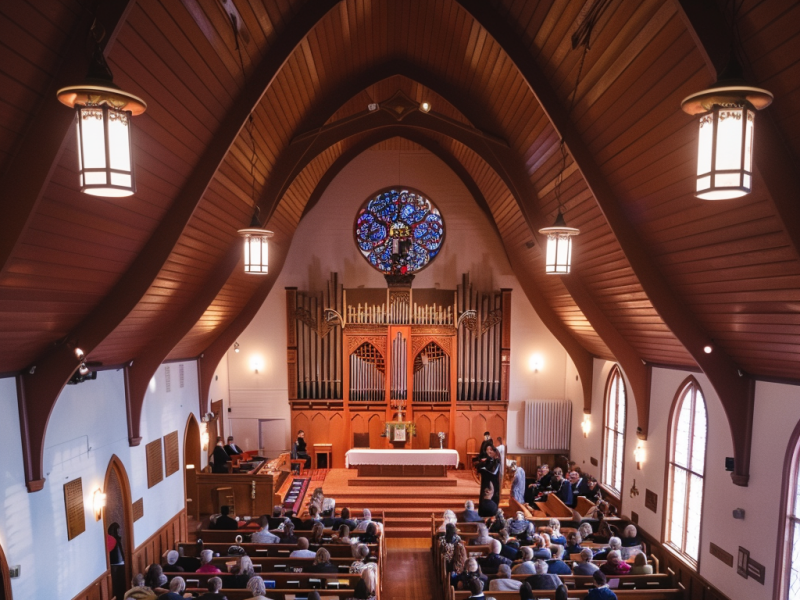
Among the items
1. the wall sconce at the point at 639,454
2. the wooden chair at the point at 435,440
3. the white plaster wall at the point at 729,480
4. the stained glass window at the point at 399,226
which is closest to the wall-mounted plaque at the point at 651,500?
the white plaster wall at the point at 729,480

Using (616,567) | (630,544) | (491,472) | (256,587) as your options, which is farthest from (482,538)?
(256,587)

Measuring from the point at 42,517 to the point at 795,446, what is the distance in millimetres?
8852

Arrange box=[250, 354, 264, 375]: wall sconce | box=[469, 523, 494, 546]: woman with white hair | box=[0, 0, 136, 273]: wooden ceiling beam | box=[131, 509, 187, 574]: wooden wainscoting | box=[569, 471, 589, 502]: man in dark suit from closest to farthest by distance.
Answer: box=[0, 0, 136, 273]: wooden ceiling beam, box=[469, 523, 494, 546]: woman with white hair, box=[131, 509, 187, 574]: wooden wainscoting, box=[569, 471, 589, 502]: man in dark suit, box=[250, 354, 264, 375]: wall sconce

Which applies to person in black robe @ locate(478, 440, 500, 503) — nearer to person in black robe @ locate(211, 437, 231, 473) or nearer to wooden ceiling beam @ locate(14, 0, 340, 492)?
person in black robe @ locate(211, 437, 231, 473)

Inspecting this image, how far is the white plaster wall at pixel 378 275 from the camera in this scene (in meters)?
14.0

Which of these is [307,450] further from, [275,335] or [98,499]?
[98,499]

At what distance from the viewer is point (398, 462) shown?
12.1 m

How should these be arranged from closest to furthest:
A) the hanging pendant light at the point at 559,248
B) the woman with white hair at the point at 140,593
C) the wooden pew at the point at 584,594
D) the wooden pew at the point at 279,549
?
the hanging pendant light at the point at 559,248 → the woman with white hair at the point at 140,593 → the wooden pew at the point at 584,594 → the wooden pew at the point at 279,549

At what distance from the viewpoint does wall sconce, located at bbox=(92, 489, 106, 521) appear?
7340 mm

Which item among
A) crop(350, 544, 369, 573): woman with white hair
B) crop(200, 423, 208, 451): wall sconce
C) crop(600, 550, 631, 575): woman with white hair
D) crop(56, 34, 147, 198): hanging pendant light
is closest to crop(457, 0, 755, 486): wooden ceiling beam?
crop(600, 550, 631, 575): woman with white hair

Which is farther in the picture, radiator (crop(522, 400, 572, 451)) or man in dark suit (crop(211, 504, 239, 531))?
radiator (crop(522, 400, 572, 451))

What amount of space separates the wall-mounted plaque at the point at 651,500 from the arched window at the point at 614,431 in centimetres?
127

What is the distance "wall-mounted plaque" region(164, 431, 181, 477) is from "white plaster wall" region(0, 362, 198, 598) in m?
0.31

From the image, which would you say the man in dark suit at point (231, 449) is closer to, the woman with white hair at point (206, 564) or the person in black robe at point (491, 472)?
the woman with white hair at point (206, 564)
